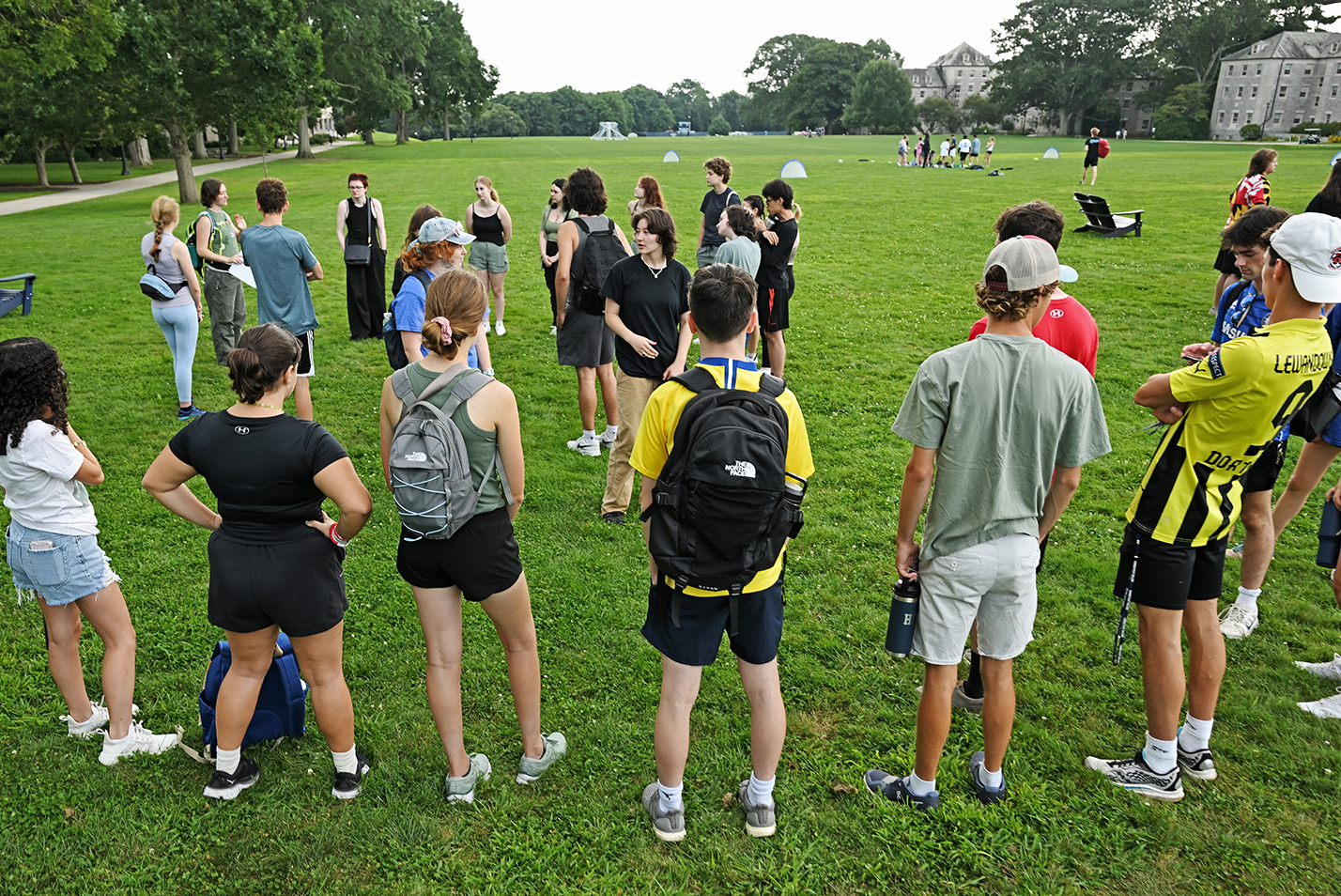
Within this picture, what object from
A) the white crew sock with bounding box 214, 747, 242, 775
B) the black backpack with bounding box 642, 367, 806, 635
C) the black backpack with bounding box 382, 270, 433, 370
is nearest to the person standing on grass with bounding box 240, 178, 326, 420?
the black backpack with bounding box 382, 270, 433, 370

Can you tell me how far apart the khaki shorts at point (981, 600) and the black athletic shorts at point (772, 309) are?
5499 millimetres

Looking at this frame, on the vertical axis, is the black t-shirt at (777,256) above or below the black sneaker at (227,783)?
above

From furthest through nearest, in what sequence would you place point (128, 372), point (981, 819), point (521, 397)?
1. point (128, 372)
2. point (521, 397)
3. point (981, 819)

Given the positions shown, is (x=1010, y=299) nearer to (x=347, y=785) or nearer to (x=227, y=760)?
(x=347, y=785)

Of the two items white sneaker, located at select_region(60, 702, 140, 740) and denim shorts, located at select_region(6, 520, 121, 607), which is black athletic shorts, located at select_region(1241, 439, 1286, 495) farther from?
white sneaker, located at select_region(60, 702, 140, 740)

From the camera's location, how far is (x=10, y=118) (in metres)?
27.5

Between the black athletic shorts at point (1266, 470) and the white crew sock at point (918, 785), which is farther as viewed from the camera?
the black athletic shorts at point (1266, 470)

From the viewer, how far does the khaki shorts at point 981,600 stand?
313 cm

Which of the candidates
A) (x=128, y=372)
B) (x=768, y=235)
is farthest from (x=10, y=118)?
(x=768, y=235)

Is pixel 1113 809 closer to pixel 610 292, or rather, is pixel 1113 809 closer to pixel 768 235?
pixel 610 292

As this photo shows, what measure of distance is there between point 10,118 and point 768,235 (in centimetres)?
3161

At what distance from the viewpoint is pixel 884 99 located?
92.6 meters

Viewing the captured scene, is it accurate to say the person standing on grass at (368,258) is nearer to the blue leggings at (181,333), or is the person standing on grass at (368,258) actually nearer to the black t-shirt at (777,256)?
the blue leggings at (181,333)

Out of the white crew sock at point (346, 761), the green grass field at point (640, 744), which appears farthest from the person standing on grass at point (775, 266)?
the white crew sock at point (346, 761)
